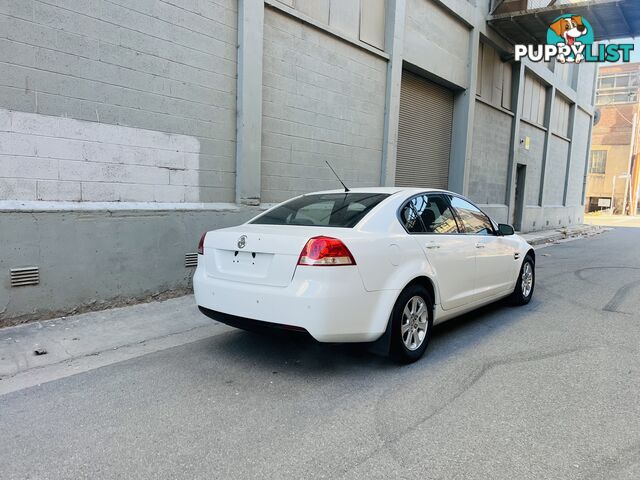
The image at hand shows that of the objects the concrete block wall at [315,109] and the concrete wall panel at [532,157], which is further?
the concrete wall panel at [532,157]

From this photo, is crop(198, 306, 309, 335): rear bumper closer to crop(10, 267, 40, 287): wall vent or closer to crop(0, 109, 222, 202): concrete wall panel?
crop(10, 267, 40, 287): wall vent

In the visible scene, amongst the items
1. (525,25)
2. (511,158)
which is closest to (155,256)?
(525,25)

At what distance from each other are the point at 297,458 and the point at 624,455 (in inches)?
74.8

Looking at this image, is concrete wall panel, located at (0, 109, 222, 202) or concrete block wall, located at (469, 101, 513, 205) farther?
concrete block wall, located at (469, 101, 513, 205)

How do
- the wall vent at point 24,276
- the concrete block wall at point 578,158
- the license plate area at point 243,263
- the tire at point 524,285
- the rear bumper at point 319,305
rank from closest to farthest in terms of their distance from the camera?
the rear bumper at point 319,305 < the license plate area at point 243,263 < the wall vent at point 24,276 < the tire at point 524,285 < the concrete block wall at point 578,158

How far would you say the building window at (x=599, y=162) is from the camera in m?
50.8

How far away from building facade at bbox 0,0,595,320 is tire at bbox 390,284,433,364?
3.59 meters

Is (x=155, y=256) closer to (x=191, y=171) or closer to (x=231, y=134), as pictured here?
(x=191, y=171)

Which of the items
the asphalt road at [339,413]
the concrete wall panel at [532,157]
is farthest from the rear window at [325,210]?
the concrete wall panel at [532,157]

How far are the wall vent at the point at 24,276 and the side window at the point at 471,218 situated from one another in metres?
4.59

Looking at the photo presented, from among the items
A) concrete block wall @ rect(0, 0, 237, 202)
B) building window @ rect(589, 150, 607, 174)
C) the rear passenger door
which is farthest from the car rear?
building window @ rect(589, 150, 607, 174)

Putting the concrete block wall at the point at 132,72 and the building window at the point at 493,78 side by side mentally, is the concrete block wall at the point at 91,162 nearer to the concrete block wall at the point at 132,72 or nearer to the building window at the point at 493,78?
the concrete block wall at the point at 132,72

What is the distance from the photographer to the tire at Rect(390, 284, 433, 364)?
A: 3.94 metres

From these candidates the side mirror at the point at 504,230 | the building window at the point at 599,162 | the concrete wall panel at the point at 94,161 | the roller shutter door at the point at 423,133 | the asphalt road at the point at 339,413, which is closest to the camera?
the asphalt road at the point at 339,413
